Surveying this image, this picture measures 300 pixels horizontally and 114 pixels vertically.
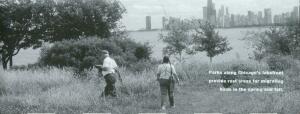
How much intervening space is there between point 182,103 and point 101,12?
1971 centimetres

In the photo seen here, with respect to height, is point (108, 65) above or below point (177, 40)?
below

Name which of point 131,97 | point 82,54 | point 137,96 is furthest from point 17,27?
point 131,97

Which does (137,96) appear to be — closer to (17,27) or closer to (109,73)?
(109,73)

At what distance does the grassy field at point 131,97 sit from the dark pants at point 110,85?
0.35m

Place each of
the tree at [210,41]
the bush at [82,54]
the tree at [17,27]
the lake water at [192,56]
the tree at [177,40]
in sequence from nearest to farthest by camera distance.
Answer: the bush at [82,54]
the tree at [17,27]
the lake water at [192,56]
the tree at [210,41]
the tree at [177,40]

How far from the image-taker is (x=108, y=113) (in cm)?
1180

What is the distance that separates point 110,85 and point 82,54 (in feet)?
35.3

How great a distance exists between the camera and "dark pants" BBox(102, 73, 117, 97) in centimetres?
1366

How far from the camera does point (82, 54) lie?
24141 millimetres

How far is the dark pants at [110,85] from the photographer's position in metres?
13.7

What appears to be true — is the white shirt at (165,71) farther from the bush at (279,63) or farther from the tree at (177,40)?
the tree at (177,40)

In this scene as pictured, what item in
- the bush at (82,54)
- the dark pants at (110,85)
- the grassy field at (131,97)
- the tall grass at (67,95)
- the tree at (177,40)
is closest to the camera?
the grassy field at (131,97)

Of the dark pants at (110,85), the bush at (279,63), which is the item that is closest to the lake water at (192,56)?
the bush at (279,63)

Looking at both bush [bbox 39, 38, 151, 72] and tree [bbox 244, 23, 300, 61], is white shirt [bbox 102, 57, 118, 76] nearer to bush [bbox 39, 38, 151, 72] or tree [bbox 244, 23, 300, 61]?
bush [bbox 39, 38, 151, 72]
